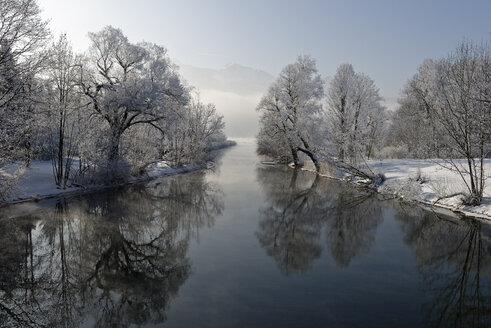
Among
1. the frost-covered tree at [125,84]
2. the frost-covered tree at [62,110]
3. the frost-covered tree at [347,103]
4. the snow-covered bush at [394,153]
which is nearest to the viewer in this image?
the frost-covered tree at [62,110]

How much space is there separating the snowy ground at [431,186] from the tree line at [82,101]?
18388mm

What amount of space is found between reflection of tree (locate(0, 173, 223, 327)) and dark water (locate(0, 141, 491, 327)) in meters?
0.04

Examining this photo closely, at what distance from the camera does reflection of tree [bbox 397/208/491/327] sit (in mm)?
7812

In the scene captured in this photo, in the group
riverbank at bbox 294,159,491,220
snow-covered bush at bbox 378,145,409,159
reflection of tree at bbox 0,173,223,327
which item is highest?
snow-covered bush at bbox 378,145,409,159

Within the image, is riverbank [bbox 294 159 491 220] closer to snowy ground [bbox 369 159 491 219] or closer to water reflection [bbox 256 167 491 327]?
snowy ground [bbox 369 159 491 219]

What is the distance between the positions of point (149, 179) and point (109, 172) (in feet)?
18.8

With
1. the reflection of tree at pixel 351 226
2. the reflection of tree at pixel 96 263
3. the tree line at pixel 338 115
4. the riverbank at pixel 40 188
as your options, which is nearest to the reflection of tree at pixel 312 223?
the reflection of tree at pixel 351 226

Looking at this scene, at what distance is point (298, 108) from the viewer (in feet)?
134

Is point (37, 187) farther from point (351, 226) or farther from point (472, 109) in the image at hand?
point (472, 109)

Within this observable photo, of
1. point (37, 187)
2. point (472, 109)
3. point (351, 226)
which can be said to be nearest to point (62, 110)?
point (37, 187)

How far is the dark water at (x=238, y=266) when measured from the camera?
7.45 m

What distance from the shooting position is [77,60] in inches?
938

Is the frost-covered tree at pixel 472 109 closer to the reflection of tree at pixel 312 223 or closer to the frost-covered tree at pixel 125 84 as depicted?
the reflection of tree at pixel 312 223

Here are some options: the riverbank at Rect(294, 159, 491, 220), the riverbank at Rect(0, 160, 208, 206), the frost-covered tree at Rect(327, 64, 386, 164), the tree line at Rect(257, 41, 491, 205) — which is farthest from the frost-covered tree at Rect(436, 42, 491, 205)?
the riverbank at Rect(0, 160, 208, 206)
